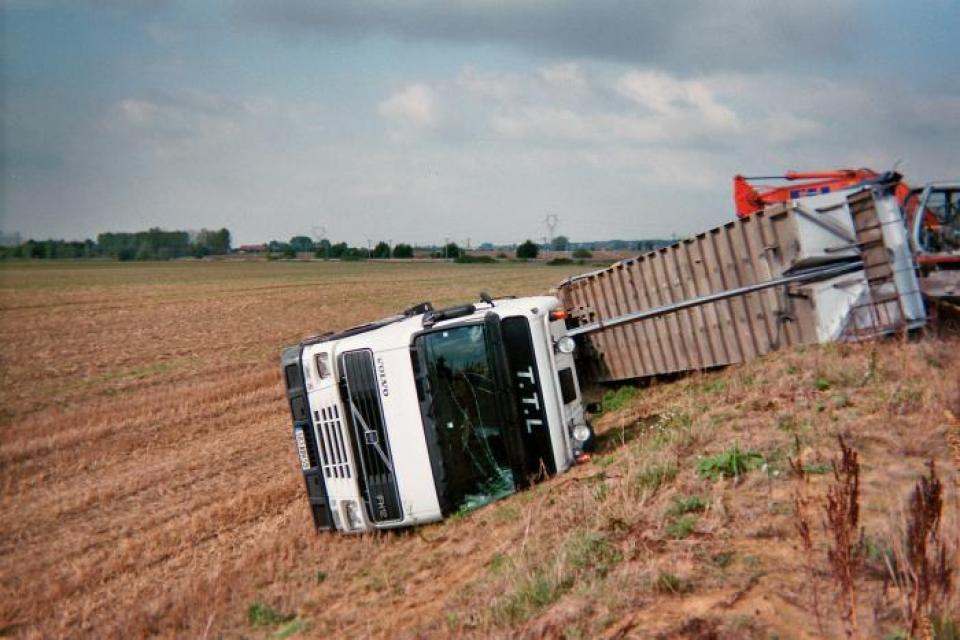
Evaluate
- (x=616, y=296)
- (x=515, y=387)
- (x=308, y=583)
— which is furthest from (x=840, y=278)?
(x=308, y=583)

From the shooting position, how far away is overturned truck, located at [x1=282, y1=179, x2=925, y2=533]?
6.79 m

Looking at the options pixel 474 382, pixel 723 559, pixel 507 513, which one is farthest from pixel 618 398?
pixel 723 559

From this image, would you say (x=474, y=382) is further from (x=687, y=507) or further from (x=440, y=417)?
(x=687, y=507)

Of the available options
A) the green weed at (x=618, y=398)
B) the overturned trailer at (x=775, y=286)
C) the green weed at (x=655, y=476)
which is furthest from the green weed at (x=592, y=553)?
the green weed at (x=618, y=398)

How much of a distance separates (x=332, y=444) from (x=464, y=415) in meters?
1.41

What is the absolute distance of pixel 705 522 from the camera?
Answer: 14.6ft

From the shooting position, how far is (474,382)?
6.82 meters

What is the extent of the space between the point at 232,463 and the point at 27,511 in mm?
2389

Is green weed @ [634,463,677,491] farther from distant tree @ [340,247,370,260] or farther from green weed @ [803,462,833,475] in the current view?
distant tree @ [340,247,370,260]

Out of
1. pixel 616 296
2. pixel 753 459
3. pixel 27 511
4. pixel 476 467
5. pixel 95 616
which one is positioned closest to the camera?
pixel 753 459

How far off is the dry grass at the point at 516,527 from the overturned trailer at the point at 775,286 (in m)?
0.53

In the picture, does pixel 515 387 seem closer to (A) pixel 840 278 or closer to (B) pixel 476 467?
(B) pixel 476 467

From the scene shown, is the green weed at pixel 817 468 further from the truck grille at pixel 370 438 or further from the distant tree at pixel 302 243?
the distant tree at pixel 302 243

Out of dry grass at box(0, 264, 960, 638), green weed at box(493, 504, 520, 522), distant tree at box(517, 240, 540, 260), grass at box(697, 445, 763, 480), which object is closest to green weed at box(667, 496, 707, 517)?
dry grass at box(0, 264, 960, 638)
